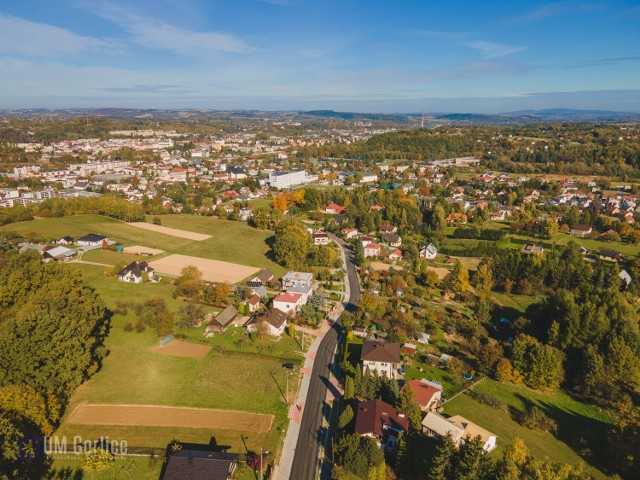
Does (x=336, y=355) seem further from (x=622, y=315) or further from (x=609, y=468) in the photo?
(x=622, y=315)

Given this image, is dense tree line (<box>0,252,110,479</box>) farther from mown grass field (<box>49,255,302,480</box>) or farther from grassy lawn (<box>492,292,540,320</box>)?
grassy lawn (<box>492,292,540,320</box>)

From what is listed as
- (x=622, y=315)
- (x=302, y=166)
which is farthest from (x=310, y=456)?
(x=302, y=166)

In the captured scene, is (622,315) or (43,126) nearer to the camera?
(622,315)

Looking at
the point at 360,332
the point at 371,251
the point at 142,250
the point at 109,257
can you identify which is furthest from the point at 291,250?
the point at 109,257

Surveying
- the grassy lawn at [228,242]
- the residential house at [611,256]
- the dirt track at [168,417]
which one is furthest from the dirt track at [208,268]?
the residential house at [611,256]

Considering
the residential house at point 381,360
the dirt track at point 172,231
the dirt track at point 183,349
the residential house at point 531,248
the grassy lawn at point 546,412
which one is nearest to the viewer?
the grassy lawn at point 546,412

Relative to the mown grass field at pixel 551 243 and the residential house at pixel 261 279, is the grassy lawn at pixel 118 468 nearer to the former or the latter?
the residential house at pixel 261 279

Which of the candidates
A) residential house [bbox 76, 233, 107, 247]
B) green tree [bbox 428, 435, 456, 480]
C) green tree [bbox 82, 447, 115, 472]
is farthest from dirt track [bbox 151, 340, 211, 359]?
residential house [bbox 76, 233, 107, 247]
